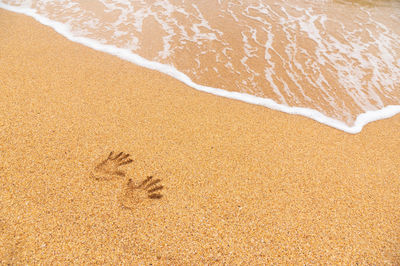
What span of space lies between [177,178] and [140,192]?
→ 40 cm

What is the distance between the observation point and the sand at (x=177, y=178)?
6.48ft

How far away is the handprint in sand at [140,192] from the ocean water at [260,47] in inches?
78.3

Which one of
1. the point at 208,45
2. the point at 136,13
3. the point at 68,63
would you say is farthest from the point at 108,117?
the point at 136,13

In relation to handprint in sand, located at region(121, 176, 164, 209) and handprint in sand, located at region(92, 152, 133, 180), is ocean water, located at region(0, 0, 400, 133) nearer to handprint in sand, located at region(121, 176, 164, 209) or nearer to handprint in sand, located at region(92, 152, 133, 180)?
handprint in sand, located at region(92, 152, 133, 180)

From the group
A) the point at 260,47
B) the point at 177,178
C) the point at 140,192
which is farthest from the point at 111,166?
the point at 260,47

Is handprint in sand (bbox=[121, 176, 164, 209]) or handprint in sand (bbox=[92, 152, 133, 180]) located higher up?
handprint in sand (bbox=[92, 152, 133, 180])

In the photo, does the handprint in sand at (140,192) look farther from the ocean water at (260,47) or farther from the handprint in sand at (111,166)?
the ocean water at (260,47)

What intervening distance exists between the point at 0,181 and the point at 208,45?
4263 millimetres

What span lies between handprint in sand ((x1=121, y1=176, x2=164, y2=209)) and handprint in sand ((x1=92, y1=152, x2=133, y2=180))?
8.2 inches

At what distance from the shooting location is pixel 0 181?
2225 millimetres

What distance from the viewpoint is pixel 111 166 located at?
2.50 m

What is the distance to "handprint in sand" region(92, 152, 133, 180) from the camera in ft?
7.85

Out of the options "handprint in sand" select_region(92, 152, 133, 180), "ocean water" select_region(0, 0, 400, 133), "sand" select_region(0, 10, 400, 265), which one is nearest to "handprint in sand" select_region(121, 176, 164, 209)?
"sand" select_region(0, 10, 400, 265)

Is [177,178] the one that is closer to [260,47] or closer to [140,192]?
[140,192]
